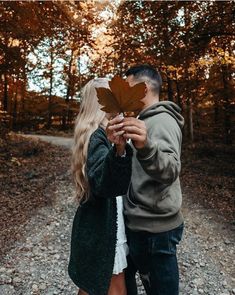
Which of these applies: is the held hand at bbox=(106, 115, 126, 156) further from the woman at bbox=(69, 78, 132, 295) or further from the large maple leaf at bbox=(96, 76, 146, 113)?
the woman at bbox=(69, 78, 132, 295)

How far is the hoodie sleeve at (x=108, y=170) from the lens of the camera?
1.54 metres

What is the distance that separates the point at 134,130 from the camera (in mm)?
1321

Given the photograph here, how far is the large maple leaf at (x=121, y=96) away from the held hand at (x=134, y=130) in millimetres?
117

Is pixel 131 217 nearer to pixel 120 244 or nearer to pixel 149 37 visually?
pixel 120 244

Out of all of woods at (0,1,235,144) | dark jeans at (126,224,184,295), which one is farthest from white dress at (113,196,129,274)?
woods at (0,1,235,144)

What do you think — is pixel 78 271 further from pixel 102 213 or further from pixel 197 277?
pixel 197 277

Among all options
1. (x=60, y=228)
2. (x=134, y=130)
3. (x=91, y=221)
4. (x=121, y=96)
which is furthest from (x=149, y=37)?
(x=121, y=96)

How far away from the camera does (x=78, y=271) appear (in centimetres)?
220

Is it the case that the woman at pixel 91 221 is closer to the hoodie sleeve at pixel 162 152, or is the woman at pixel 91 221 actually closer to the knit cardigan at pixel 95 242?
the knit cardigan at pixel 95 242

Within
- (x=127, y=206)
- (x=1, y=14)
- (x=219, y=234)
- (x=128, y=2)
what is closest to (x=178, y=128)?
(x=127, y=206)

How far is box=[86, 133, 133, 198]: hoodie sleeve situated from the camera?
1536mm

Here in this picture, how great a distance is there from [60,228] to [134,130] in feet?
17.3

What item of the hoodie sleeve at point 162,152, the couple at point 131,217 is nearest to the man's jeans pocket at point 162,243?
the couple at point 131,217

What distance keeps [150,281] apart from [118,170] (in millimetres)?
966
